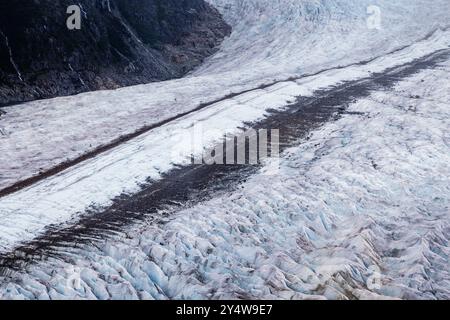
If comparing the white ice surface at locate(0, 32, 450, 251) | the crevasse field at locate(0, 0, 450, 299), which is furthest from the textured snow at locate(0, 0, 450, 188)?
the white ice surface at locate(0, 32, 450, 251)

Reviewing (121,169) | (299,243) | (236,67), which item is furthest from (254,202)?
(236,67)

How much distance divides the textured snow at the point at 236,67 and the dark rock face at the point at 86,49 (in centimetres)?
99

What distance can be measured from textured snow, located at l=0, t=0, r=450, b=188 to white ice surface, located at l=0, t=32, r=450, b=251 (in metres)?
0.95

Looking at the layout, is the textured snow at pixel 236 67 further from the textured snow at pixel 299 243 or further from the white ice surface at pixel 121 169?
the textured snow at pixel 299 243

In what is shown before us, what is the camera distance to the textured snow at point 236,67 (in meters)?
13.1

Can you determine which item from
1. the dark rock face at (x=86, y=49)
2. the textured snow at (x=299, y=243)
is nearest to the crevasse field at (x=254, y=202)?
the textured snow at (x=299, y=243)

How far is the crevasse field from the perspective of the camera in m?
7.49

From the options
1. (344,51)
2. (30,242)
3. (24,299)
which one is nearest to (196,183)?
(30,242)

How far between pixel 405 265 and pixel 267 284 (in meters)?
2.42

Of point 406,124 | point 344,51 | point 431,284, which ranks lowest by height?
point 431,284

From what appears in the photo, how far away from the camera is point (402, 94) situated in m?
16.8

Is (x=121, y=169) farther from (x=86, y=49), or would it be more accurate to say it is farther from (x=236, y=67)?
(x=236, y=67)

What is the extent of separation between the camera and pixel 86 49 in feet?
59.9
